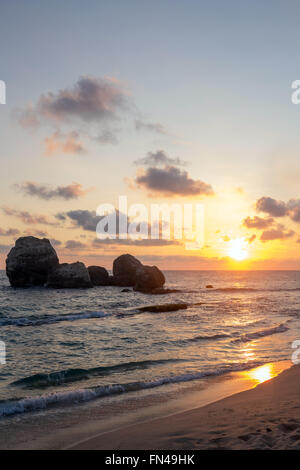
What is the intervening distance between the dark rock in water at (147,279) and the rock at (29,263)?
17.5m

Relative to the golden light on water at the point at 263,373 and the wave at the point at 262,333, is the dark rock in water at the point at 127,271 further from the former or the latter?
the golden light on water at the point at 263,373

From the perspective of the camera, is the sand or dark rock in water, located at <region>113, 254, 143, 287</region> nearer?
the sand

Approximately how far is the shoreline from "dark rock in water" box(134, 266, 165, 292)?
5535cm

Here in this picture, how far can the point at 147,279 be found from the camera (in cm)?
6800

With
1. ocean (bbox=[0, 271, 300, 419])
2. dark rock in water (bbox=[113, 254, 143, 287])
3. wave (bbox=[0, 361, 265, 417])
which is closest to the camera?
wave (bbox=[0, 361, 265, 417])

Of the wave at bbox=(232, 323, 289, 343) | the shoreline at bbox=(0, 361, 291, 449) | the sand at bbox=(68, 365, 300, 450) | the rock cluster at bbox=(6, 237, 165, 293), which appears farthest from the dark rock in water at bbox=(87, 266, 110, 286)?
the sand at bbox=(68, 365, 300, 450)

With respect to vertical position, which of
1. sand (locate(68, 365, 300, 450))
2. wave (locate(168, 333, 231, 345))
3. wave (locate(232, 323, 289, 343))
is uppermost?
sand (locate(68, 365, 300, 450))

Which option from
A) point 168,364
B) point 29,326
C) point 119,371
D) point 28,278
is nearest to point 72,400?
point 119,371

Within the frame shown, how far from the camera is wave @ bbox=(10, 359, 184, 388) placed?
11.6 m

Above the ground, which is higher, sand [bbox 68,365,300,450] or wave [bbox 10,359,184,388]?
sand [bbox 68,365,300,450]

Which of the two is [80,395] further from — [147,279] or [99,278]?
[99,278]

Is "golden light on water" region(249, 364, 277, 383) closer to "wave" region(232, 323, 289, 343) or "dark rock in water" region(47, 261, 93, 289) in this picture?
"wave" region(232, 323, 289, 343)

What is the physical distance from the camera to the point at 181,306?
3728 cm
